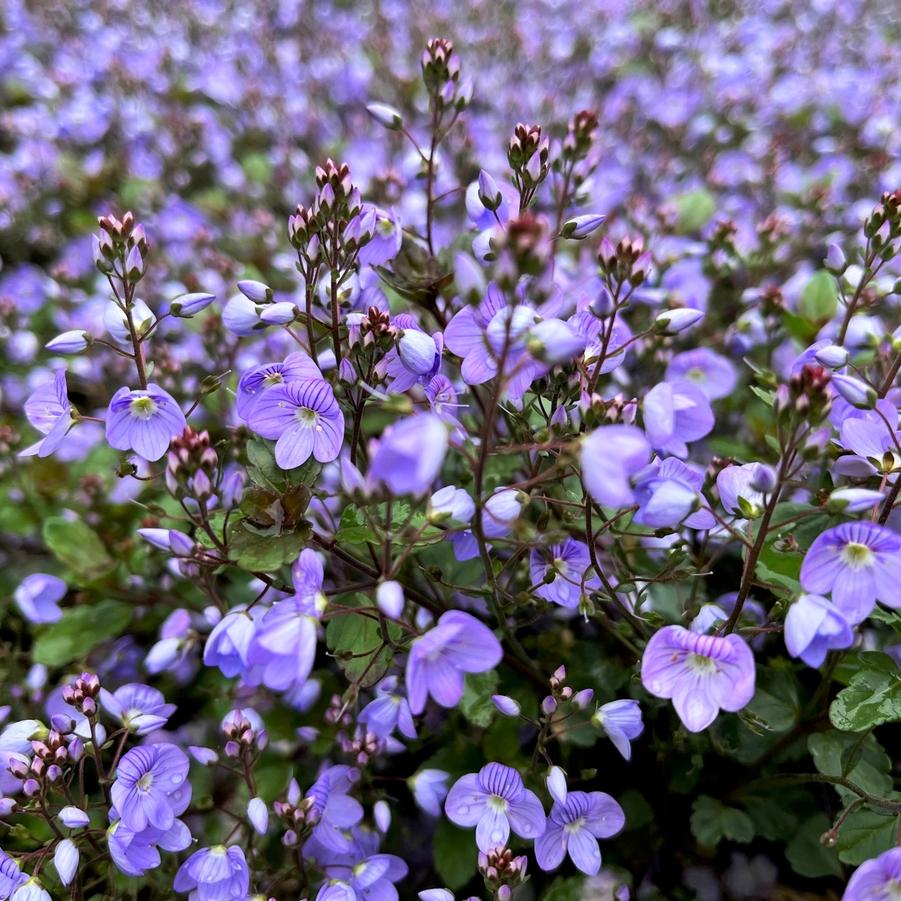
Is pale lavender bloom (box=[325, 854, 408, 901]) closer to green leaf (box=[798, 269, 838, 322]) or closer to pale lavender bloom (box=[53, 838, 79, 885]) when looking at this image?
pale lavender bloom (box=[53, 838, 79, 885])

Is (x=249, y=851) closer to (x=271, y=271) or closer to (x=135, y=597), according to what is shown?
(x=135, y=597)

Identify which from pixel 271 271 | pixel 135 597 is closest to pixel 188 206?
pixel 271 271

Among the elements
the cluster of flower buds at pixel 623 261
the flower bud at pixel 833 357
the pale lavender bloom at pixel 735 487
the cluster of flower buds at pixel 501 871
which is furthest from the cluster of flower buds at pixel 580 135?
the cluster of flower buds at pixel 501 871

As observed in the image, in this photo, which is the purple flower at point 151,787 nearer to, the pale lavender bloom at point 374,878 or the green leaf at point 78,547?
the pale lavender bloom at point 374,878

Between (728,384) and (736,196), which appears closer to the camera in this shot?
(728,384)

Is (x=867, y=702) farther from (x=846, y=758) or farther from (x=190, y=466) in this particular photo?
(x=190, y=466)

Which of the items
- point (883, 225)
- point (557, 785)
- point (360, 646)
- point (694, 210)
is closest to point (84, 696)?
point (360, 646)
